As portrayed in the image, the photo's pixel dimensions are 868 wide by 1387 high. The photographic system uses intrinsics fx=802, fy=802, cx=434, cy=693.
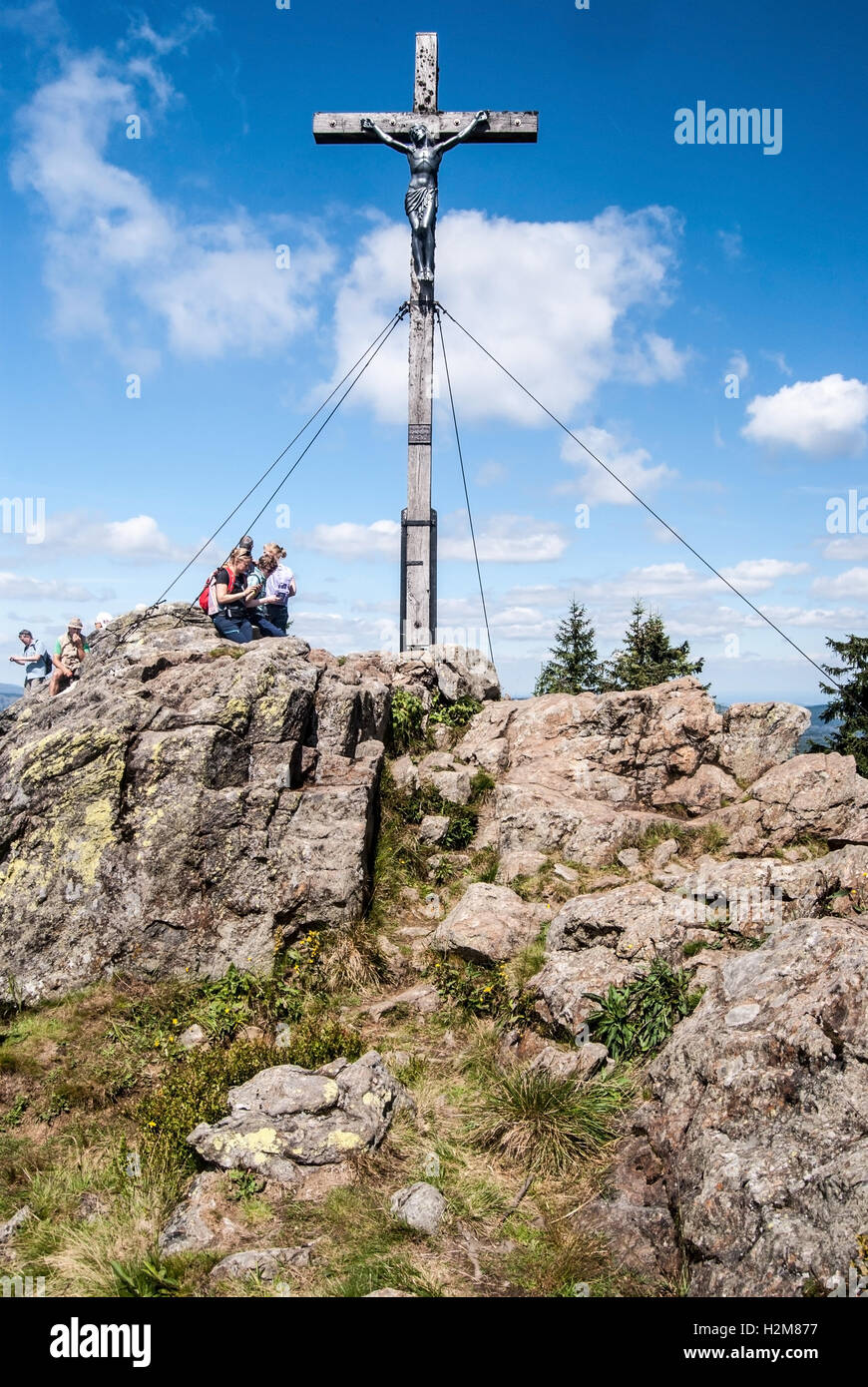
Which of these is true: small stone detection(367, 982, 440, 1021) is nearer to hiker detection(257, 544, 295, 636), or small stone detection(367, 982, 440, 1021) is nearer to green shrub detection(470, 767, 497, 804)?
green shrub detection(470, 767, 497, 804)

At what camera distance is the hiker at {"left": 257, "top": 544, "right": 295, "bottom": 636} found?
13.9 m

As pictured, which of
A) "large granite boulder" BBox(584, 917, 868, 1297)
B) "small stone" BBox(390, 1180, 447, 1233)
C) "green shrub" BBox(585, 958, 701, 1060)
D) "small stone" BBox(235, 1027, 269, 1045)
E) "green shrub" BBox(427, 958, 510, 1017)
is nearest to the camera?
"large granite boulder" BBox(584, 917, 868, 1297)

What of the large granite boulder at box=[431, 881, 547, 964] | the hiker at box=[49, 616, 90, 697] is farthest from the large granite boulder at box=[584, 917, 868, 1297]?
the hiker at box=[49, 616, 90, 697]

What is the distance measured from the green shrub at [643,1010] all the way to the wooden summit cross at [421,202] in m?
8.16

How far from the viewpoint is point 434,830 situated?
1170 centimetres

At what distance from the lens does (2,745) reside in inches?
462

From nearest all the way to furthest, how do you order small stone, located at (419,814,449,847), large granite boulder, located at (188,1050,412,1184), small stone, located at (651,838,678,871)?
large granite boulder, located at (188,1050,412,1184) → small stone, located at (651,838,678,871) → small stone, located at (419,814,449,847)

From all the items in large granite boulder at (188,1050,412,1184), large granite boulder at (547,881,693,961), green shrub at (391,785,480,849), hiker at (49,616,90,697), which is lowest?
large granite boulder at (188,1050,412,1184)

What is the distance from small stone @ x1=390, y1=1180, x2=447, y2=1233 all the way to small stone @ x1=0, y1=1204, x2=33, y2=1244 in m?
3.15

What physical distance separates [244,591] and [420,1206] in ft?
33.0

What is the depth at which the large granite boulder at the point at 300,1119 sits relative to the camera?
681 centimetres

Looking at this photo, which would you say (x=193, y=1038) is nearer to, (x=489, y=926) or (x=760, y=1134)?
(x=489, y=926)

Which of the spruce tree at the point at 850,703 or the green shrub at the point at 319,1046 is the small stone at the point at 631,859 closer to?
the green shrub at the point at 319,1046
